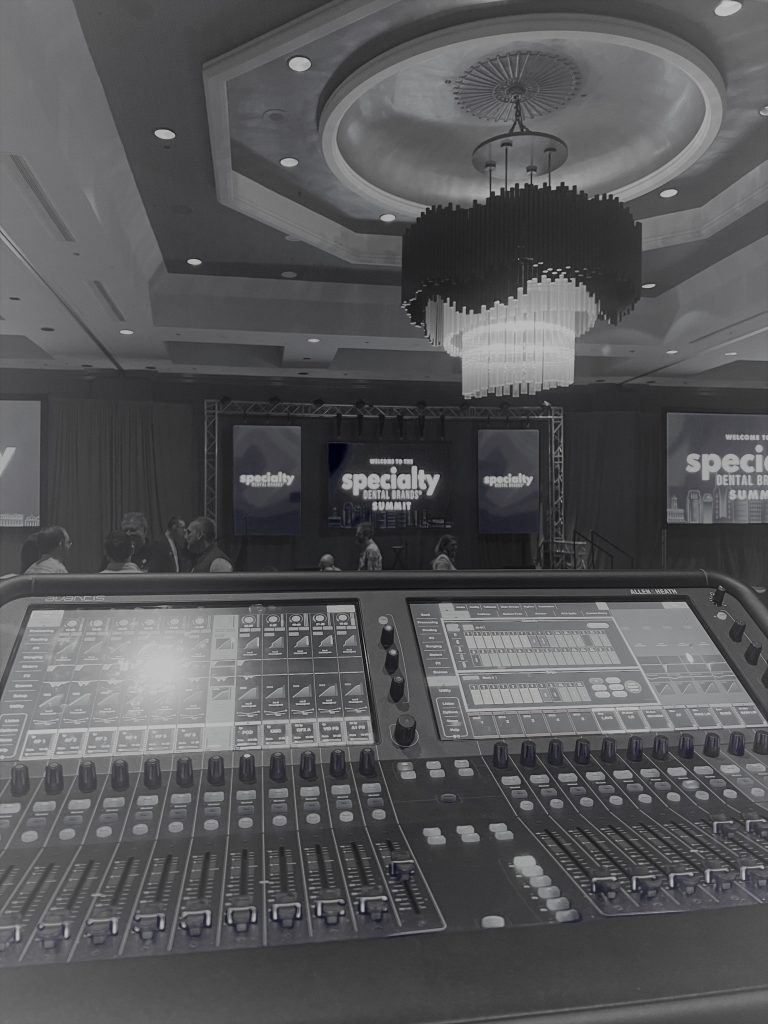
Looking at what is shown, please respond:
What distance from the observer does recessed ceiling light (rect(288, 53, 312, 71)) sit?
3.22 metres

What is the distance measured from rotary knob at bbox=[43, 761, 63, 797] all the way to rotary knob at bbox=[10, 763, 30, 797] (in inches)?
0.8

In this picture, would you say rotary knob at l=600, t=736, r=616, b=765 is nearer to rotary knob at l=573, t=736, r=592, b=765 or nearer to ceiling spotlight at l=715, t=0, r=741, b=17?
rotary knob at l=573, t=736, r=592, b=765

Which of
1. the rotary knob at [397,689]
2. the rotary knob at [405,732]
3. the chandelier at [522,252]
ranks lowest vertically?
the rotary knob at [405,732]

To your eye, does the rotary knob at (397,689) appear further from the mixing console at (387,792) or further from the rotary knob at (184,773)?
the rotary knob at (184,773)

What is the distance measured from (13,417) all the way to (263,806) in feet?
27.0

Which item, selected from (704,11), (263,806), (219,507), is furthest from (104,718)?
(219,507)

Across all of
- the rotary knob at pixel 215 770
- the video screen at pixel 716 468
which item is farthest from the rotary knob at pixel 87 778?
the video screen at pixel 716 468

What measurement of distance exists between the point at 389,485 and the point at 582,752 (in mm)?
7649

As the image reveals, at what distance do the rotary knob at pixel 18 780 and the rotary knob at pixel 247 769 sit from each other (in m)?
0.21

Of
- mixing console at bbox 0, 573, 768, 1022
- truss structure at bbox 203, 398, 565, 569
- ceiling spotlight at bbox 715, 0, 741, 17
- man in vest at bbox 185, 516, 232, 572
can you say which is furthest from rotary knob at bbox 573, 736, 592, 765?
truss structure at bbox 203, 398, 565, 569

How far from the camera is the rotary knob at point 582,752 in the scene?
33.8 inches

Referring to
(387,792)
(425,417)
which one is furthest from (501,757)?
(425,417)

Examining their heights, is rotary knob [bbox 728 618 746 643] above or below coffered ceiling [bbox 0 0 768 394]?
below

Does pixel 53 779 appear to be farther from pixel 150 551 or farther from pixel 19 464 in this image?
pixel 19 464
